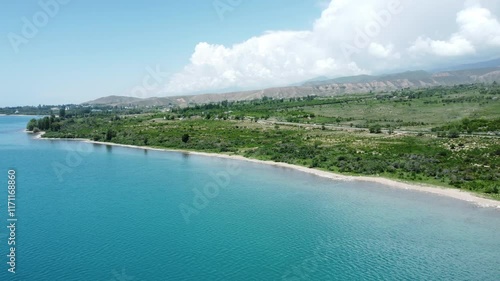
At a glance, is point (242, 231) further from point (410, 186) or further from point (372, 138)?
point (372, 138)

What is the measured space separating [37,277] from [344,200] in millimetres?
29001

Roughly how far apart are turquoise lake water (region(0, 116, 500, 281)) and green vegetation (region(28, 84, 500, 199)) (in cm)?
763

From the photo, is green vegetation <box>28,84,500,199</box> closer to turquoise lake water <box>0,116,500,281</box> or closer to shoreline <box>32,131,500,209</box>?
shoreline <box>32,131,500,209</box>

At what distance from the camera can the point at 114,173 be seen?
197 ft

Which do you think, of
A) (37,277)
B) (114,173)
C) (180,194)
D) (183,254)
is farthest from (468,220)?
(114,173)

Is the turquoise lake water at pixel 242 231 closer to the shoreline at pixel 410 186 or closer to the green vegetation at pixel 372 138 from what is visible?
the shoreline at pixel 410 186

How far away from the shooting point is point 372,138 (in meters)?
77.8

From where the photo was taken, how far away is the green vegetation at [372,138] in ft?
171

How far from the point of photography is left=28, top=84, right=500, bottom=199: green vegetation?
52231 millimetres

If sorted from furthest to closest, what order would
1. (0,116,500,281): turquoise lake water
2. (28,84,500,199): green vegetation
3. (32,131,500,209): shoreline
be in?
(28,84,500,199): green vegetation → (32,131,500,209): shoreline → (0,116,500,281): turquoise lake water

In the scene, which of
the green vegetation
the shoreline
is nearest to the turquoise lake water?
the shoreline

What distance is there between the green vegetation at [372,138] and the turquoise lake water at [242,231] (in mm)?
7630

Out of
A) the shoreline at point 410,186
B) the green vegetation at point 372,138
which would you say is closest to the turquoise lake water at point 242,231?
the shoreline at point 410,186

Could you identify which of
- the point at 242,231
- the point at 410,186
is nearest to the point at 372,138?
the point at 410,186
